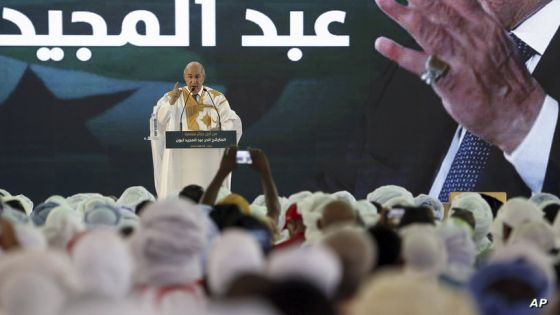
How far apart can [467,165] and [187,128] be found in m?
2.85

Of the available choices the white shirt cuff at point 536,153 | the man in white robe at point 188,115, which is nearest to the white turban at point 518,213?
the man in white robe at point 188,115

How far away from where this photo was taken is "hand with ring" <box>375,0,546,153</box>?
454 inches

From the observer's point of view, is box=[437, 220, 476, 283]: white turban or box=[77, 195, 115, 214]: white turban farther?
box=[77, 195, 115, 214]: white turban

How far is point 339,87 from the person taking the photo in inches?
464

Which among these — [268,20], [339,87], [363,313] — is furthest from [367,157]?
[363,313]

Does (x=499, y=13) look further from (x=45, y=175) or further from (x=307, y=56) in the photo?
(x=45, y=175)

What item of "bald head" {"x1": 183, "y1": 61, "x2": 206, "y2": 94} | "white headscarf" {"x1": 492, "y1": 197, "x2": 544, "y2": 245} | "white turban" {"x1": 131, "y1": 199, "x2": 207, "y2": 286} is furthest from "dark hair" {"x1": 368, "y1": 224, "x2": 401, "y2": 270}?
"bald head" {"x1": 183, "y1": 61, "x2": 206, "y2": 94}

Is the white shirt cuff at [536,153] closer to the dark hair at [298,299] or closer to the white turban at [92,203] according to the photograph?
the white turban at [92,203]

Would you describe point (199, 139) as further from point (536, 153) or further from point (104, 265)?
point (104, 265)

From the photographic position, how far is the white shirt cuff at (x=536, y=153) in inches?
460

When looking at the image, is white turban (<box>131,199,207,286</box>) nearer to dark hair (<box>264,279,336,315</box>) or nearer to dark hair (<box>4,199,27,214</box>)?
dark hair (<box>264,279,336,315</box>)

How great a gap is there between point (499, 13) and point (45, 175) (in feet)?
13.9

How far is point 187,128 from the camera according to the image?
400 inches

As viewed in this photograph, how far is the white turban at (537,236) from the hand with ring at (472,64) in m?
7.35
